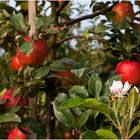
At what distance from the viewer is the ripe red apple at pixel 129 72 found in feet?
3.93

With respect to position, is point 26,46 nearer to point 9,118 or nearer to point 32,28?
point 32,28

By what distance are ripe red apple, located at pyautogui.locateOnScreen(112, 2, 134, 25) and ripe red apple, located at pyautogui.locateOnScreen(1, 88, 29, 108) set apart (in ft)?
1.27

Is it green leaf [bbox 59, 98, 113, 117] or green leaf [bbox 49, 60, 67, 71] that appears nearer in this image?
green leaf [bbox 59, 98, 113, 117]

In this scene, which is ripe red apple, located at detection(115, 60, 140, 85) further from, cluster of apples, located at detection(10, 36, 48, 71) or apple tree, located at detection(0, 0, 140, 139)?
cluster of apples, located at detection(10, 36, 48, 71)

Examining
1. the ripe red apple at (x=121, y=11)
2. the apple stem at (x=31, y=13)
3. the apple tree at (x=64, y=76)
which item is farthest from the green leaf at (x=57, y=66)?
the ripe red apple at (x=121, y=11)

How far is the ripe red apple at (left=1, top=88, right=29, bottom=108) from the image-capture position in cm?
107

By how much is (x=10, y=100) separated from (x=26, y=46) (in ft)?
0.44

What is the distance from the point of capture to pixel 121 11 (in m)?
1.34

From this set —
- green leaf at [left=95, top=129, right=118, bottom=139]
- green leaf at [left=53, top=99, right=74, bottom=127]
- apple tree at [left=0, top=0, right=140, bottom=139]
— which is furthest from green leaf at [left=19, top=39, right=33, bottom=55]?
green leaf at [left=95, top=129, right=118, bottom=139]

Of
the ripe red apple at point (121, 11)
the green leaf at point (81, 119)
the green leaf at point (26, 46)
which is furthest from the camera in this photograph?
the ripe red apple at point (121, 11)

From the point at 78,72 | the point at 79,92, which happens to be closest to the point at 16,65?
the point at 78,72

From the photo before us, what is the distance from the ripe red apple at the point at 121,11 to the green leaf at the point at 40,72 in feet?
1.00

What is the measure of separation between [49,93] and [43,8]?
0.33 meters

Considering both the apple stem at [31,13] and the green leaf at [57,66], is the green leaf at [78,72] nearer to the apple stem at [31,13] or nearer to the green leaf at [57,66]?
the green leaf at [57,66]
